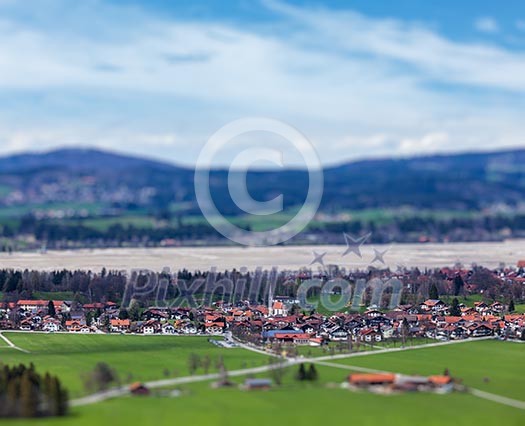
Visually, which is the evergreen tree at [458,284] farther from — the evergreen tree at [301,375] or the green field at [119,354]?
the evergreen tree at [301,375]

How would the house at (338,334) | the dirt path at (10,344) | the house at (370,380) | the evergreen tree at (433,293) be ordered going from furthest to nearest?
the evergreen tree at (433,293)
the house at (338,334)
the dirt path at (10,344)
the house at (370,380)

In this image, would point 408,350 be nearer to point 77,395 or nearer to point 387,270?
point 77,395

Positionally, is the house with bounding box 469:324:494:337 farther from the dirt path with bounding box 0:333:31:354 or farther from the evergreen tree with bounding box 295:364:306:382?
the dirt path with bounding box 0:333:31:354

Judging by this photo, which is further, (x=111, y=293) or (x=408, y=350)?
(x=111, y=293)

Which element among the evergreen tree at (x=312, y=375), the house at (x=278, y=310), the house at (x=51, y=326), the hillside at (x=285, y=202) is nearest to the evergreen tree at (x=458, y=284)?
the house at (x=278, y=310)

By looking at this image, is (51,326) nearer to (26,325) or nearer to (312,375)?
(26,325)

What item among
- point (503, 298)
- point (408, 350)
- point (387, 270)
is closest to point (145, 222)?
point (387, 270)

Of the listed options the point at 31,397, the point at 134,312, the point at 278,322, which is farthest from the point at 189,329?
the point at 31,397
